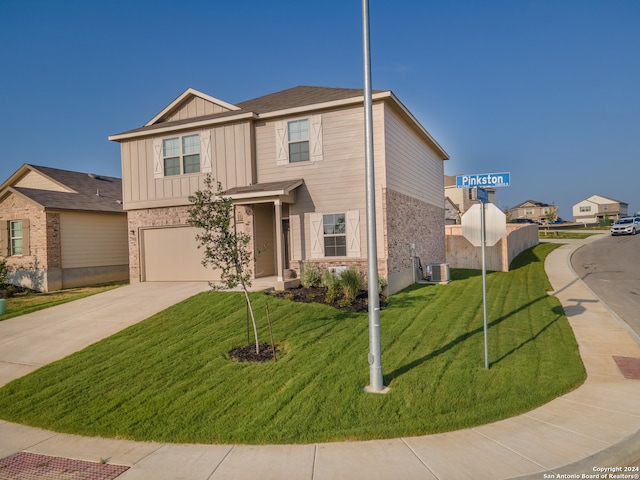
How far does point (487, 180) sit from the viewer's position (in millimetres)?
7199

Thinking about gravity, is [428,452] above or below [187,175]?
below

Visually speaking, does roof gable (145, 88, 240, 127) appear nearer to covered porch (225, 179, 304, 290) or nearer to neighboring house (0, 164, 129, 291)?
covered porch (225, 179, 304, 290)

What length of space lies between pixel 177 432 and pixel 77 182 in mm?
22483

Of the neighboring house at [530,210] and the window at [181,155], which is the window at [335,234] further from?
the neighboring house at [530,210]

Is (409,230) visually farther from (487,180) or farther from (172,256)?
(172,256)

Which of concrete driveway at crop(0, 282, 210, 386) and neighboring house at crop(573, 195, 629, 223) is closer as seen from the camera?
concrete driveway at crop(0, 282, 210, 386)

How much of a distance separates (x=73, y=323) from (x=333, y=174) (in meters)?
8.58

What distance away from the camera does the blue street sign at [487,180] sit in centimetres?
706

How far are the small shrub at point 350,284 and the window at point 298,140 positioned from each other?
443cm

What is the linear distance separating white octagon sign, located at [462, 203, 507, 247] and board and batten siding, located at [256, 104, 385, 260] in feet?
19.2

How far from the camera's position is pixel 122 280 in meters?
20.5

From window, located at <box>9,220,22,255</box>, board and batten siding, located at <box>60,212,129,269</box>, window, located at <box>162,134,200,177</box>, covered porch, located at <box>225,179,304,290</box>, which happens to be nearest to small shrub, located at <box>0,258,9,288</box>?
window, located at <box>9,220,22,255</box>

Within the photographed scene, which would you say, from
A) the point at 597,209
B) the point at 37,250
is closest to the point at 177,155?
the point at 37,250

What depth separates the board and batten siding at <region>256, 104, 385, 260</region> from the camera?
1332 cm
